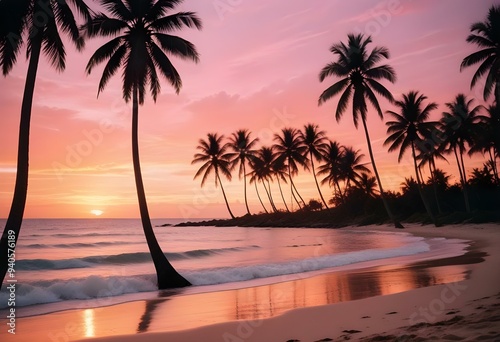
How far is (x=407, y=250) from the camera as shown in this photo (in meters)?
21.5

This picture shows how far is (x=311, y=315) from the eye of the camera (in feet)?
25.9

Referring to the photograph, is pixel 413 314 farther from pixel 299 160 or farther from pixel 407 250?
pixel 299 160

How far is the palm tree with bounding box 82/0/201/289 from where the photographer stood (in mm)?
14758

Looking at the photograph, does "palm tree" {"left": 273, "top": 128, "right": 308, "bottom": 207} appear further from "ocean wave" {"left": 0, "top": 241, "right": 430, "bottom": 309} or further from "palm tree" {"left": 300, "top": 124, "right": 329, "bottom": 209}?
"ocean wave" {"left": 0, "top": 241, "right": 430, "bottom": 309}

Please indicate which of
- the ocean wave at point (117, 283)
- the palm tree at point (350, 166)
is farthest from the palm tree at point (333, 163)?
the ocean wave at point (117, 283)

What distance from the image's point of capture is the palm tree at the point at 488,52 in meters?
29.4

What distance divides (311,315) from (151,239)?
8.31 meters

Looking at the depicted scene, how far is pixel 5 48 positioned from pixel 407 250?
760 inches

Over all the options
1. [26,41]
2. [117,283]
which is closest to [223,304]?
[117,283]

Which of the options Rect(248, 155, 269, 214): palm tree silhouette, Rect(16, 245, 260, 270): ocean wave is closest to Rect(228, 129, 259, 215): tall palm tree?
Rect(248, 155, 269, 214): palm tree silhouette

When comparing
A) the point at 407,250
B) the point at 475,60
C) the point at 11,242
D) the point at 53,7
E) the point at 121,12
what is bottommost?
the point at 407,250

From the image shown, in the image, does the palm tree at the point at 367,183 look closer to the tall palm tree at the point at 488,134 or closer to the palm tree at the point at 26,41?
the tall palm tree at the point at 488,134

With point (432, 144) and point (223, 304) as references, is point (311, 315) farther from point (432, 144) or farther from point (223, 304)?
point (432, 144)

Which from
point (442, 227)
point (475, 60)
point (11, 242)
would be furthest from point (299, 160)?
point (11, 242)
